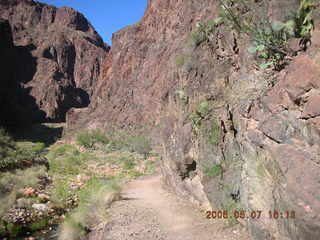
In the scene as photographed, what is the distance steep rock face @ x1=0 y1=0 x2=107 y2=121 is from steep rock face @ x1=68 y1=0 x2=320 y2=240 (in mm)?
54080

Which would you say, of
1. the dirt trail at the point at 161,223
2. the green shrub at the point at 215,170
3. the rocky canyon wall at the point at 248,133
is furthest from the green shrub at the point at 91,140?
the green shrub at the point at 215,170

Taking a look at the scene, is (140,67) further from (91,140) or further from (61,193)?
(61,193)

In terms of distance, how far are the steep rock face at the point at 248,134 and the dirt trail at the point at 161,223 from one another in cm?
39

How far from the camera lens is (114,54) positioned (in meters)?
46.3

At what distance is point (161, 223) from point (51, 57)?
72169 mm

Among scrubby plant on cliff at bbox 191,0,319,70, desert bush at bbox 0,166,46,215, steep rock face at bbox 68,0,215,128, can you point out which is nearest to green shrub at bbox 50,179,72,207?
desert bush at bbox 0,166,46,215

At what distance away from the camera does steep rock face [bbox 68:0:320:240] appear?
3395 mm

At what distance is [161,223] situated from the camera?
6.38 meters

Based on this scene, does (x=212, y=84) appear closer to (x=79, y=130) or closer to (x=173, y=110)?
(x=173, y=110)

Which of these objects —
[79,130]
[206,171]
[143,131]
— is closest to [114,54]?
[79,130]

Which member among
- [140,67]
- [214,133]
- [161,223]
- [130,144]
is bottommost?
[161,223]

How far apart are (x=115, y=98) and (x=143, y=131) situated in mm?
10412
